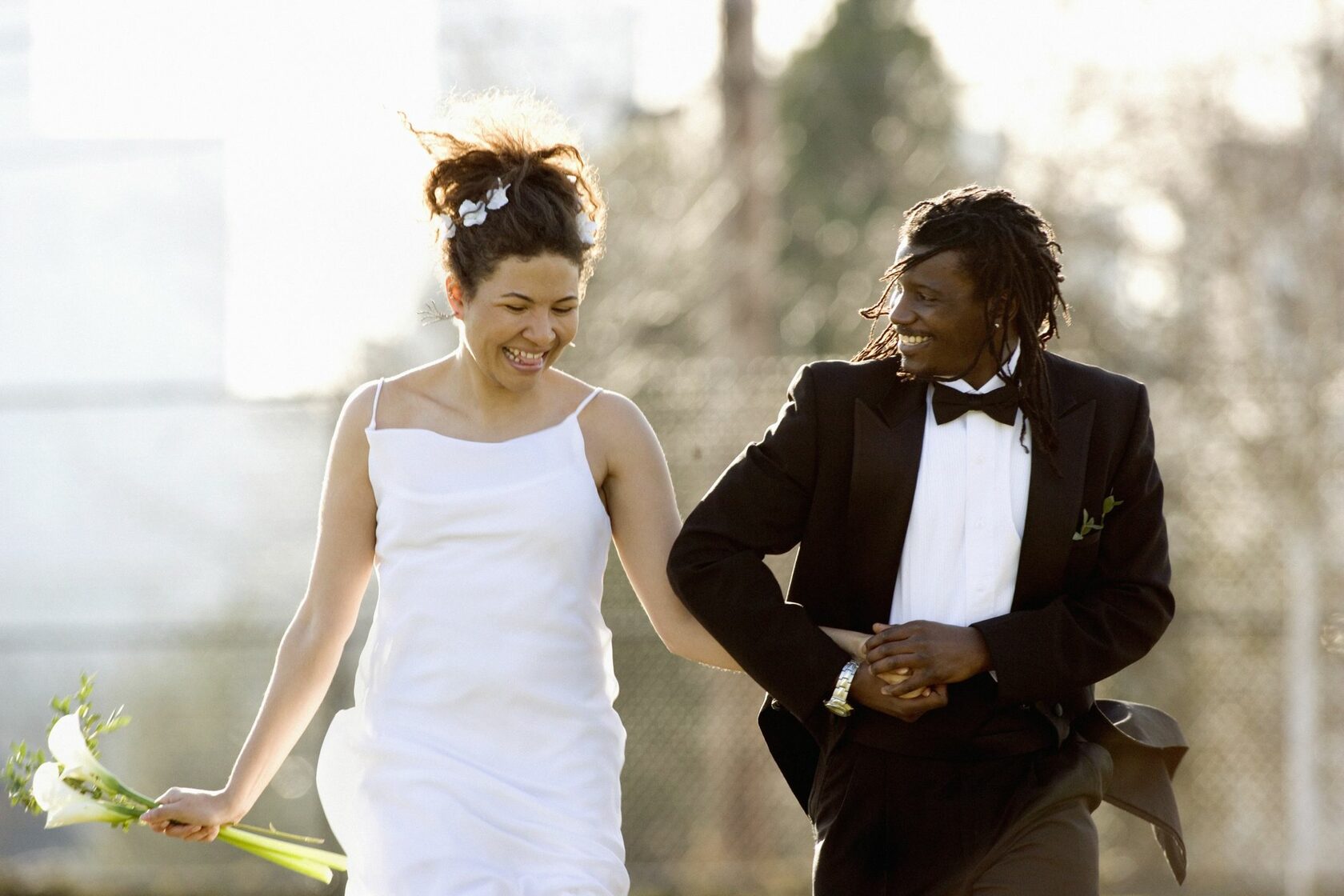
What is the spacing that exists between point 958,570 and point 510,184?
115cm

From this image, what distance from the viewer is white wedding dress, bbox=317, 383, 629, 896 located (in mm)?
3139

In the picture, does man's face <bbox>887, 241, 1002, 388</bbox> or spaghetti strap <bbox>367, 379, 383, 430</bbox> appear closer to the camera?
man's face <bbox>887, 241, 1002, 388</bbox>

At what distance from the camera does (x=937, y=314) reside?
290cm

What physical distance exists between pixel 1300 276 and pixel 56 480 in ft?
20.2

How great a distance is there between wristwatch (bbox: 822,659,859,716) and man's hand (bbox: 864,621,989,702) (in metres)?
0.06

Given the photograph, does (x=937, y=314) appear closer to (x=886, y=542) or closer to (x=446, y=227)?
(x=886, y=542)

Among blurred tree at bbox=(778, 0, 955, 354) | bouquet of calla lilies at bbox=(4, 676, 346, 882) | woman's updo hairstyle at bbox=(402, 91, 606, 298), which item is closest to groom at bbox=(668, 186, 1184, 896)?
woman's updo hairstyle at bbox=(402, 91, 606, 298)

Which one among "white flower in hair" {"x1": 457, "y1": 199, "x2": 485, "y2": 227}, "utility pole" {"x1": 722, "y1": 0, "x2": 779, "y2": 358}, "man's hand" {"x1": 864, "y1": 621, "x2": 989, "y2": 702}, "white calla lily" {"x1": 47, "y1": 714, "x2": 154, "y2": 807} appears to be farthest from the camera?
"utility pole" {"x1": 722, "y1": 0, "x2": 779, "y2": 358}

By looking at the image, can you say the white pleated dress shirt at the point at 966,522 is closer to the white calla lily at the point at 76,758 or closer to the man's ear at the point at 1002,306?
the man's ear at the point at 1002,306

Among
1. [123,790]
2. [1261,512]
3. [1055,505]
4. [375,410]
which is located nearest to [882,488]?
[1055,505]

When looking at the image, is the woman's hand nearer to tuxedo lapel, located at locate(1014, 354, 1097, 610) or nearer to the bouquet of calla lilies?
the bouquet of calla lilies

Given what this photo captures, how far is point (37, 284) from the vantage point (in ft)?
29.9

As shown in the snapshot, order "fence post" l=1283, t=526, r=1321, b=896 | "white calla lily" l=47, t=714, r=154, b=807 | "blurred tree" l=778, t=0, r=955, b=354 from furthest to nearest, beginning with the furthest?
"blurred tree" l=778, t=0, r=955, b=354 → "fence post" l=1283, t=526, r=1321, b=896 → "white calla lily" l=47, t=714, r=154, b=807

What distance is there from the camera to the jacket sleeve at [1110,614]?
9.41 feet
